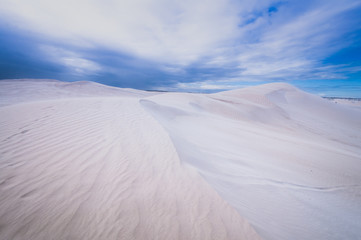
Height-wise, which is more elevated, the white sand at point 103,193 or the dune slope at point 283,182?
the white sand at point 103,193

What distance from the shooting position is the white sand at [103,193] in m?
1.68

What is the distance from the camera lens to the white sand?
66.1 inches

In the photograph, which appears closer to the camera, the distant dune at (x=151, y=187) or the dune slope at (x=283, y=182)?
the distant dune at (x=151, y=187)

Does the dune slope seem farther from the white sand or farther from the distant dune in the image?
the white sand

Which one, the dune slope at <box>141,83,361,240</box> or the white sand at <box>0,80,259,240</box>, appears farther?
the dune slope at <box>141,83,361,240</box>

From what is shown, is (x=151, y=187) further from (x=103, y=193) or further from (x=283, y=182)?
(x=283, y=182)

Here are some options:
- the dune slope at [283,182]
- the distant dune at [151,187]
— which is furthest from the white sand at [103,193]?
the dune slope at [283,182]

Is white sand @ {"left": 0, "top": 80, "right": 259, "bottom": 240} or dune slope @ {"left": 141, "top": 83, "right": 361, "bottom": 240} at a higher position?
white sand @ {"left": 0, "top": 80, "right": 259, "bottom": 240}

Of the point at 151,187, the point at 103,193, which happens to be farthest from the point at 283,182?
the point at 103,193

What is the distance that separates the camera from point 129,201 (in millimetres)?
2014

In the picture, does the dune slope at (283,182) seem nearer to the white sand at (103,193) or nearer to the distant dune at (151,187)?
the distant dune at (151,187)

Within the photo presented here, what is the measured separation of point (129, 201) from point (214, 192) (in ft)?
4.09

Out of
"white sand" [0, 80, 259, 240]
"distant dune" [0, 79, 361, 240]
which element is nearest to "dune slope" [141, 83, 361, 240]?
"distant dune" [0, 79, 361, 240]

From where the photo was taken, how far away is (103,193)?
7.01 feet
